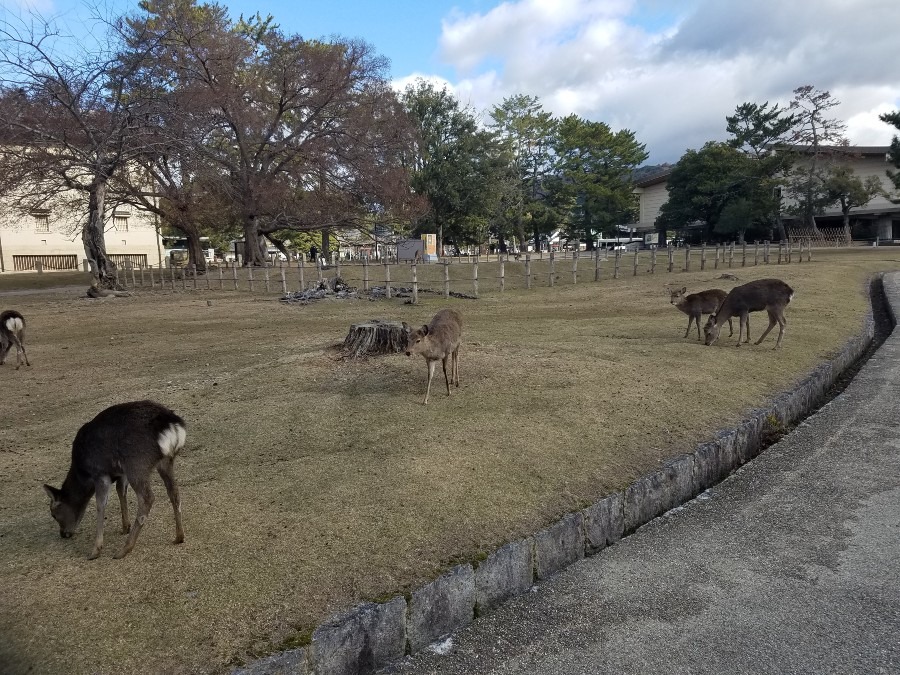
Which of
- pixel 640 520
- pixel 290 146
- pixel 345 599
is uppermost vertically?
pixel 290 146

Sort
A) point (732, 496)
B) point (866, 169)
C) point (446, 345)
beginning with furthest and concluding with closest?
point (866, 169) → point (446, 345) → point (732, 496)

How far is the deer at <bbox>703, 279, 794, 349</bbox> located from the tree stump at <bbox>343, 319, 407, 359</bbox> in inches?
204

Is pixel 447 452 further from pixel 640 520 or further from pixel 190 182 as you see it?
pixel 190 182

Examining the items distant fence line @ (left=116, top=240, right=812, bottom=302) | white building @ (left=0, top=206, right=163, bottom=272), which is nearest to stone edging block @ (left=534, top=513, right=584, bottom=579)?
distant fence line @ (left=116, top=240, right=812, bottom=302)

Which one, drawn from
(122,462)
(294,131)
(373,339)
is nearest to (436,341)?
(373,339)

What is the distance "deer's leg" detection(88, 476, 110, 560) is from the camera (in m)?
3.48

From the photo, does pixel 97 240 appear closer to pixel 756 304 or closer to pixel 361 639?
pixel 756 304

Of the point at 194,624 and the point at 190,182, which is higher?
the point at 190,182

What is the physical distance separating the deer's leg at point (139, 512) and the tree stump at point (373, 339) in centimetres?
500

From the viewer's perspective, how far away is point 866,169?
4791 cm

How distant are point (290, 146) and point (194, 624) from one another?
102 ft

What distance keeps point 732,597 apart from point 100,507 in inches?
150

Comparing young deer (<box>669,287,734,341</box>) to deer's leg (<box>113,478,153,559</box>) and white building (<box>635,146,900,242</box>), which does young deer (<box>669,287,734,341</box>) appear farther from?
white building (<box>635,146,900,242</box>)

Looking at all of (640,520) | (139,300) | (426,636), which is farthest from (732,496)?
(139,300)
